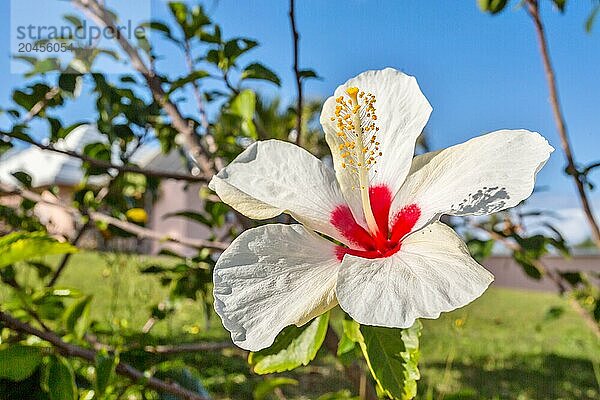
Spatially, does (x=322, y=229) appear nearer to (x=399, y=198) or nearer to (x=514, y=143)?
(x=399, y=198)

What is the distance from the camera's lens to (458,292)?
54cm

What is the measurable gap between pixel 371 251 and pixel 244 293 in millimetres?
174

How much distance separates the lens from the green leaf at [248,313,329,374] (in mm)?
800

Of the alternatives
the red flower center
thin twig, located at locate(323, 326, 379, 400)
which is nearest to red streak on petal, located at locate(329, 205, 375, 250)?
the red flower center

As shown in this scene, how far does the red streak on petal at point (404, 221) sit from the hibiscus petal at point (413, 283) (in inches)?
2.3

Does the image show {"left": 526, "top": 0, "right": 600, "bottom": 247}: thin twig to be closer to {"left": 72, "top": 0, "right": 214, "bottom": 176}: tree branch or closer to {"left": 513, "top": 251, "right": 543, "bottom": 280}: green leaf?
{"left": 513, "top": 251, "right": 543, "bottom": 280}: green leaf

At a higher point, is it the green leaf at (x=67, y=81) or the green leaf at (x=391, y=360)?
the green leaf at (x=67, y=81)

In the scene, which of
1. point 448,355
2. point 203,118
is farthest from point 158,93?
point 448,355

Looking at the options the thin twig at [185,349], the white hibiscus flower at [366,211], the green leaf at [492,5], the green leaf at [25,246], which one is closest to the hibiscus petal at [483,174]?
the white hibiscus flower at [366,211]

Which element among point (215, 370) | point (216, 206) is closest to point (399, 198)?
point (216, 206)

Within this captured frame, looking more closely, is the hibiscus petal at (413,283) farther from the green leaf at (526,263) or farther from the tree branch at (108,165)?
the green leaf at (526,263)

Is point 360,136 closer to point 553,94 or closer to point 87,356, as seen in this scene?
point 87,356

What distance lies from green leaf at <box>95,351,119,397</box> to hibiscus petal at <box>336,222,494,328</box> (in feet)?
2.00

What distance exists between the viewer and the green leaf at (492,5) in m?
1.79
